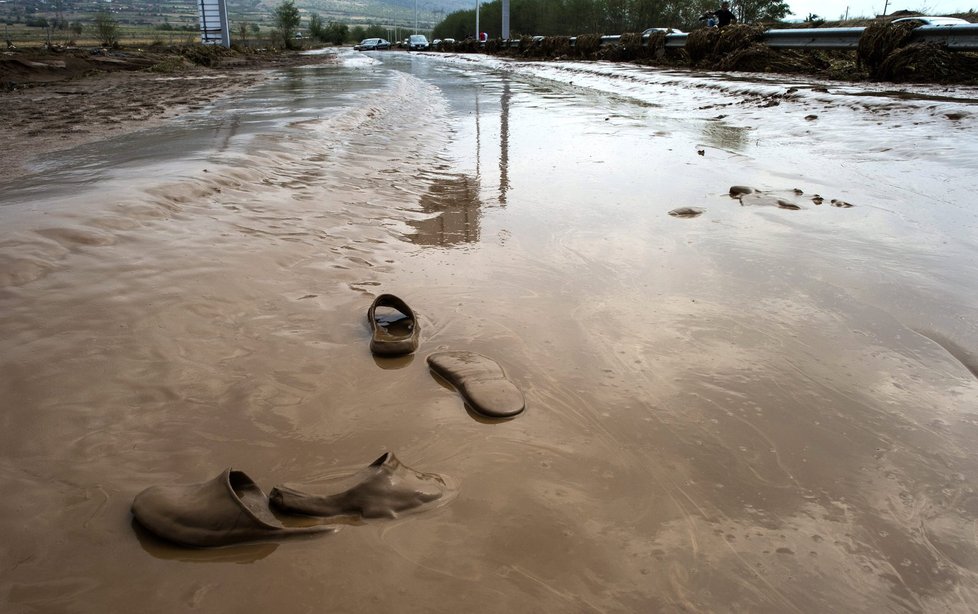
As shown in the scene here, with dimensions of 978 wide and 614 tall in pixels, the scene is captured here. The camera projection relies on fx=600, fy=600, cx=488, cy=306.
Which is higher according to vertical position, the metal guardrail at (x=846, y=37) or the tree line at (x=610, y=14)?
the tree line at (x=610, y=14)

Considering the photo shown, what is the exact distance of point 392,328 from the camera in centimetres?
224

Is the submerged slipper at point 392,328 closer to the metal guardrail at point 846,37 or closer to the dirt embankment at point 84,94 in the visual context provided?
the dirt embankment at point 84,94

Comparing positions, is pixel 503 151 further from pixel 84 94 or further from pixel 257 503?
pixel 84 94

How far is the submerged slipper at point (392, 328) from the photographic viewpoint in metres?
2.03

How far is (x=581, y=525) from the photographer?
1.33 metres

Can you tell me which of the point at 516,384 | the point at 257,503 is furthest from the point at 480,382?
the point at 257,503

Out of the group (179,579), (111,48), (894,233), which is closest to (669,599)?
(179,579)

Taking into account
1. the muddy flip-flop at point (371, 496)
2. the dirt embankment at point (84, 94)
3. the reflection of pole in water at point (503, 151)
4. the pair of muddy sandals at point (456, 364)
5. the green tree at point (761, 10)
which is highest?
the green tree at point (761, 10)

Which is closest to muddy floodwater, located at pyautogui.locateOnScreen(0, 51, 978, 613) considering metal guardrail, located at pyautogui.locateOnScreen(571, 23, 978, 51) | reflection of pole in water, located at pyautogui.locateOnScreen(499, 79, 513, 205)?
reflection of pole in water, located at pyautogui.locateOnScreen(499, 79, 513, 205)

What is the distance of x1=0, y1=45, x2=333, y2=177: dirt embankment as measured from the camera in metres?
5.83

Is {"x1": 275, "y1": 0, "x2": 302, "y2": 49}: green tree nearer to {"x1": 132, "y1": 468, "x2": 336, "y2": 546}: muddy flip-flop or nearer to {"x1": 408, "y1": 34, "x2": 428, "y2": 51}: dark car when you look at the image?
{"x1": 408, "y1": 34, "x2": 428, "y2": 51}: dark car

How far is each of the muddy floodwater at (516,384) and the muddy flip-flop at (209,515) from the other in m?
0.03

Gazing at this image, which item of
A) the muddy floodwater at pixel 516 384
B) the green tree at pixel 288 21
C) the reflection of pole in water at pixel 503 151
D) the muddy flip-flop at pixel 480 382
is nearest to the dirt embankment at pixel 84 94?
the muddy floodwater at pixel 516 384

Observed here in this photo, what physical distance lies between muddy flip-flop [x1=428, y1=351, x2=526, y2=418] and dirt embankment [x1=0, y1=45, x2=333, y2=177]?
13.0ft
